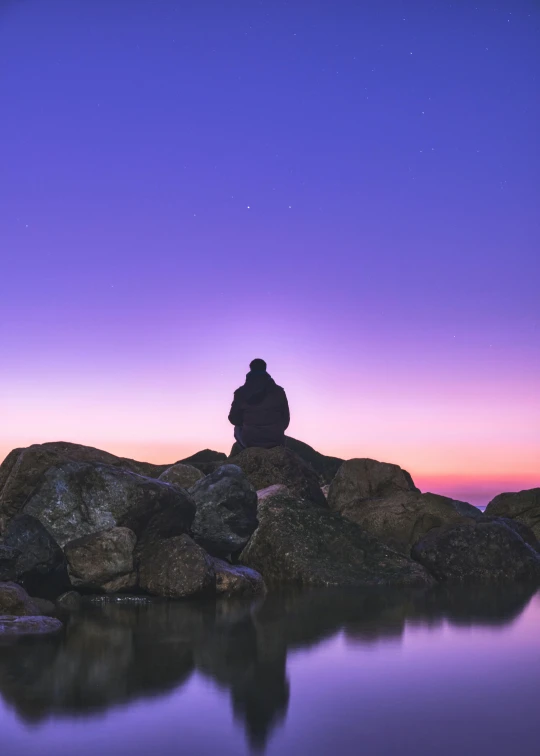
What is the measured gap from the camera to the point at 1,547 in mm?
6820

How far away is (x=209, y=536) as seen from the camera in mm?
8969

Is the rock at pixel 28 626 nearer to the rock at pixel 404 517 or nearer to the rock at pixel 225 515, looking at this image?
the rock at pixel 225 515

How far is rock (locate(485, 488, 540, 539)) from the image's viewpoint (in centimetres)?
1295

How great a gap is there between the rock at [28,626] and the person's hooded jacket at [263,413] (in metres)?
8.08

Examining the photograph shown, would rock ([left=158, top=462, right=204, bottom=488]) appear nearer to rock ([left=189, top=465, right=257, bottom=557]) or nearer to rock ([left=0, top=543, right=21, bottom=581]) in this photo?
rock ([left=189, top=465, right=257, bottom=557])

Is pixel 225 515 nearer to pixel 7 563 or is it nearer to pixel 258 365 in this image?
pixel 7 563

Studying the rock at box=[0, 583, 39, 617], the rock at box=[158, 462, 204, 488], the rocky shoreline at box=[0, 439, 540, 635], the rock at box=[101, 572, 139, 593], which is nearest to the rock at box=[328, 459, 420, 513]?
the rocky shoreline at box=[0, 439, 540, 635]

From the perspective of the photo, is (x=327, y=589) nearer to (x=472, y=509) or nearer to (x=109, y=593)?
(x=109, y=593)

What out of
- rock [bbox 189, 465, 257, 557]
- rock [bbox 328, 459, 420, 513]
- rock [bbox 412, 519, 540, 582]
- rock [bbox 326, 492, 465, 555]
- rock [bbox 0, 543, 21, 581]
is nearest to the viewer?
rock [bbox 0, 543, 21, 581]

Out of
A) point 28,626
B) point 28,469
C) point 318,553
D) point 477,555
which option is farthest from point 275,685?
point 477,555

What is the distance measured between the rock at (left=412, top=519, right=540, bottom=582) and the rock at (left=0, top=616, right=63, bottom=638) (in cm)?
536

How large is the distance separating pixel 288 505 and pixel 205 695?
20.4 ft

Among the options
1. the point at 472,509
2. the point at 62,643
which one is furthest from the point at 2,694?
the point at 472,509

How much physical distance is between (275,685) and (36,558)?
410cm
